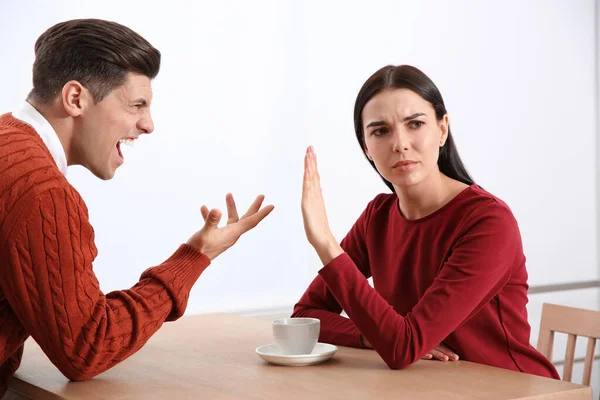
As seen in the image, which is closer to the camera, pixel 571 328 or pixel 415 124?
pixel 415 124

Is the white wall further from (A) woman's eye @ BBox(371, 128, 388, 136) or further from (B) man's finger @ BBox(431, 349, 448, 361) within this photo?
(B) man's finger @ BBox(431, 349, 448, 361)

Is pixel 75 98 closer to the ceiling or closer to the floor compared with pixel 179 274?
closer to the ceiling

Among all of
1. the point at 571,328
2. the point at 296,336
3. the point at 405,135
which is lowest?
the point at 571,328

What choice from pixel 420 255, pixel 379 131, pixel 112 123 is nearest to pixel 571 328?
pixel 420 255

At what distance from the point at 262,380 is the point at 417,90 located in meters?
0.80

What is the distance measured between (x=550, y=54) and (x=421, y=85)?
2.16m

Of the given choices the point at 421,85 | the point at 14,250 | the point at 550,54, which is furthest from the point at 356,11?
the point at 14,250

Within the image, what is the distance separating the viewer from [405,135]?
6.17 ft

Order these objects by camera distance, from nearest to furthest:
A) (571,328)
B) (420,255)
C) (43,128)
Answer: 1. (43,128)
2. (420,255)
3. (571,328)

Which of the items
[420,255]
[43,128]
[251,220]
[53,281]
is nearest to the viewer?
[53,281]

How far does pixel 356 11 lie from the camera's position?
3.31m

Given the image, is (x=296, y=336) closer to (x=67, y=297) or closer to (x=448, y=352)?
(x=448, y=352)

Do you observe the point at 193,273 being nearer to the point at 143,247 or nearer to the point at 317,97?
the point at 143,247

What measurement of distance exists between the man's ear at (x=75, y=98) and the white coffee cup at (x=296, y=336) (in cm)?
59
